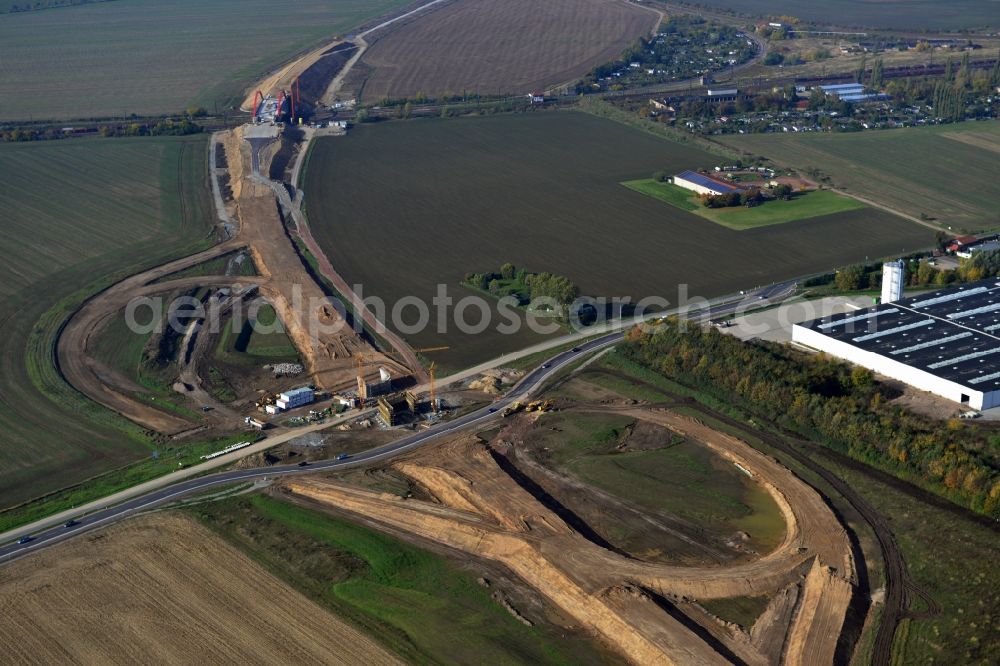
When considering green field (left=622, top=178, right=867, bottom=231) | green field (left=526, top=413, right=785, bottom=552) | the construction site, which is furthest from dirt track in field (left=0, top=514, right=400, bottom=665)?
green field (left=622, top=178, right=867, bottom=231)

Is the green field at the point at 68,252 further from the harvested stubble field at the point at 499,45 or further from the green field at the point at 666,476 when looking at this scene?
the harvested stubble field at the point at 499,45

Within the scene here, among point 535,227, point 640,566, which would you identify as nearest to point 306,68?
point 535,227

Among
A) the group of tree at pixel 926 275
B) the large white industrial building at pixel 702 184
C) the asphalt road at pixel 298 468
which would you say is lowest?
the asphalt road at pixel 298 468

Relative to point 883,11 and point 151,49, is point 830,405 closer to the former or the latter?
point 151,49


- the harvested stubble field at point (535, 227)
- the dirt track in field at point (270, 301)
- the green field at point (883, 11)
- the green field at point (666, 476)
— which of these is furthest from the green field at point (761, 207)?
the green field at point (883, 11)

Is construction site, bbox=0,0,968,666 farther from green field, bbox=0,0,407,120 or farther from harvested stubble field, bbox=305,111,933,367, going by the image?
green field, bbox=0,0,407,120

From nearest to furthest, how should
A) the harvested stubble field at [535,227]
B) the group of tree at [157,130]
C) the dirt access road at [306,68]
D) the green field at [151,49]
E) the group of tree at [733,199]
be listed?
the harvested stubble field at [535,227], the group of tree at [733,199], the group of tree at [157,130], the dirt access road at [306,68], the green field at [151,49]
